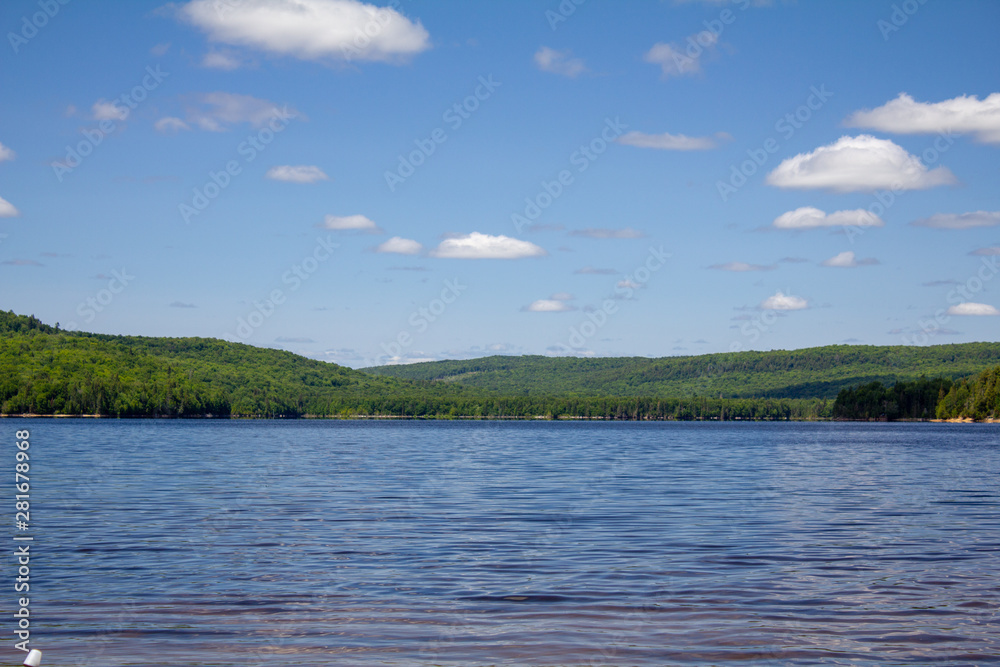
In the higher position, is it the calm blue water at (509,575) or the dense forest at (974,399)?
the dense forest at (974,399)

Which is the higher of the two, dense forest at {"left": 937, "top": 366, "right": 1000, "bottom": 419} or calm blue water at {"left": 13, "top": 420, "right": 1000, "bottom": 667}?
dense forest at {"left": 937, "top": 366, "right": 1000, "bottom": 419}

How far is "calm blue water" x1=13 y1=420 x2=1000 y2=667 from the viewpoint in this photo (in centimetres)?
1281

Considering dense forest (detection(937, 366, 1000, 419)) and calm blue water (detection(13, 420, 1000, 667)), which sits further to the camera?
dense forest (detection(937, 366, 1000, 419))

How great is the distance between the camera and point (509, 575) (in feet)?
57.7

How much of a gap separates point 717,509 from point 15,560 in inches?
785

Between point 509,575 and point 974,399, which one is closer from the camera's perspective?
point 509,575

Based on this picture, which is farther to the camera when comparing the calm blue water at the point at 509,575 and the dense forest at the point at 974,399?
the dense forest at the point at 974,399

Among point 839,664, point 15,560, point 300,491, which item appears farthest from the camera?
point 300,491

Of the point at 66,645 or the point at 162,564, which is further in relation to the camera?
the point at 162,564

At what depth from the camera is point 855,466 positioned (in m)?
51.8

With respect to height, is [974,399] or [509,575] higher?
[974,399]

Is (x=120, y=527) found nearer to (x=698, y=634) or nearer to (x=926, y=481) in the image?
(x=698, y=634)

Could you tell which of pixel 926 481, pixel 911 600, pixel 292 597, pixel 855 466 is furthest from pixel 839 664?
pixel 855 466

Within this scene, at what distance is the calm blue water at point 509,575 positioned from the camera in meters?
12.8
